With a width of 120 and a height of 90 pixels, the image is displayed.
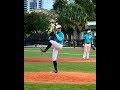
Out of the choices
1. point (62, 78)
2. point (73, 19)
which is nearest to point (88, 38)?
point (62, 78)

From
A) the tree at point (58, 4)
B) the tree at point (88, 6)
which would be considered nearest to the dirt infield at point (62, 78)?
the tree at point (88, 6)

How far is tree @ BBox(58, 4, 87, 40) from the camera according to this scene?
246 ft

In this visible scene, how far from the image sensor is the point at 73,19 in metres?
75.2

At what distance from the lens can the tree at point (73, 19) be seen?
246 feet

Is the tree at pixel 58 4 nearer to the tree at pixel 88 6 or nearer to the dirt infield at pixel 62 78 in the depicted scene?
the tree at pixel 88 6

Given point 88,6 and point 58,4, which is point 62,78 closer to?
point 88,6

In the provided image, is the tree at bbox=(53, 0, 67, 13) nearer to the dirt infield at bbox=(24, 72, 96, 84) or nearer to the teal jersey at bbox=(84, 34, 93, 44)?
the teal jersey at bbox=(84, 34, 93, 44)

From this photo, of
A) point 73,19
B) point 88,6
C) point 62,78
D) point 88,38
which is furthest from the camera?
point 88,6

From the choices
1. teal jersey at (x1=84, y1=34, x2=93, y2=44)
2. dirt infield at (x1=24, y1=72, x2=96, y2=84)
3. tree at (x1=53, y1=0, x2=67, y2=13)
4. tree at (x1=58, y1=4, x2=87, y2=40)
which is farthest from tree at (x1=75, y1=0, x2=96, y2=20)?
dirt infield at (x1=24, y1=72, x2=96, y2=84)

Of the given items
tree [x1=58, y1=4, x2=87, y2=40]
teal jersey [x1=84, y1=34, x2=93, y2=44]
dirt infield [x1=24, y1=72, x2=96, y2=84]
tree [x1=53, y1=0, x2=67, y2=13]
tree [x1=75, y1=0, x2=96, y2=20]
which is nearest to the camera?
dirt infield [x1=24, y1=72, x2=96, y2=84]

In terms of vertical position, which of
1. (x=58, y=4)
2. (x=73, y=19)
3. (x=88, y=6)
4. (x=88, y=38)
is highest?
(x=58, y=4)

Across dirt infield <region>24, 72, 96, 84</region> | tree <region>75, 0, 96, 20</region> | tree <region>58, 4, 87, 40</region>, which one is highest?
tree <region>75, 0, 96, 20</region>
